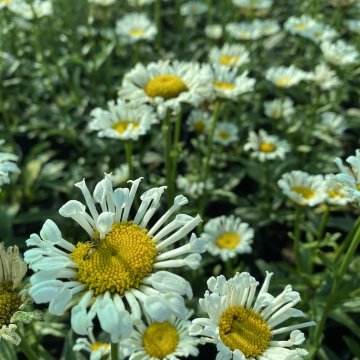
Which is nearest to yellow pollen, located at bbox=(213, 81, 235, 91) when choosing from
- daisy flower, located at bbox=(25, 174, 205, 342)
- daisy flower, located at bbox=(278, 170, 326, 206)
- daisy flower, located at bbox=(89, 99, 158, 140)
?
daisy flower, located at bbox=(89, 99, 158, 140)

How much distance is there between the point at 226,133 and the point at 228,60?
0.80 metres

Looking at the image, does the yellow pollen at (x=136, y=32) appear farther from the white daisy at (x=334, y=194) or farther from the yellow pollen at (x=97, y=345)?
the yellow pollen at (x=97, y=345)

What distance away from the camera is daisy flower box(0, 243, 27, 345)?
184cm

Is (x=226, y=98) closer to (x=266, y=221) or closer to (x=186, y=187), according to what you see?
(x=186, y=187)

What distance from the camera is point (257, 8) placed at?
6016 millimetres

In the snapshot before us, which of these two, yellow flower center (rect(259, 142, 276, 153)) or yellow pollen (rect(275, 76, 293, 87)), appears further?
yellow pollen (rect(275, 76, 293, 87))

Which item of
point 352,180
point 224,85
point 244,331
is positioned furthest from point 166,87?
point 244,331

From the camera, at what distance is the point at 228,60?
4855mm

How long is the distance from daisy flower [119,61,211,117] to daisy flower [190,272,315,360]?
151 cm

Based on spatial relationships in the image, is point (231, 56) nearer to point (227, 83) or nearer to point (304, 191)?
point (227, 83)

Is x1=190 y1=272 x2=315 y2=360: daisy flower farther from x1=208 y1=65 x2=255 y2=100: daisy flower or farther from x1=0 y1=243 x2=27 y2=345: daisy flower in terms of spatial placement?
x1=208 y1=65 x2=255 y2=100: daisy flower

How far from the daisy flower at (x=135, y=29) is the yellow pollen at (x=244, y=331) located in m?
3.60

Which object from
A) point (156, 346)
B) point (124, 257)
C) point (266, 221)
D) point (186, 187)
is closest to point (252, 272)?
point (266, 221)

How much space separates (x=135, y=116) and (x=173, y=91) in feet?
1.08
